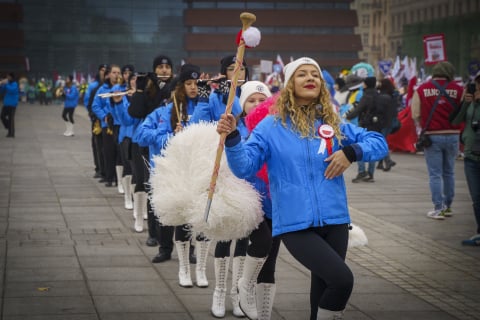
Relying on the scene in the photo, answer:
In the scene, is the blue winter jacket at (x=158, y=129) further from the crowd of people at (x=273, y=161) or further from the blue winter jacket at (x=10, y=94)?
the blue winter jacket at (x=10, y=94)

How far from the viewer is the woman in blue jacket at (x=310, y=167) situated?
15.9 feet

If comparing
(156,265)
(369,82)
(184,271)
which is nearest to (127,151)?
(156,265)

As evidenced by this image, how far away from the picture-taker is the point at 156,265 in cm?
843

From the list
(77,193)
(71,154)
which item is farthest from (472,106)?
(71,154)

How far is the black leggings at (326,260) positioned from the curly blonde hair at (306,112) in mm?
562

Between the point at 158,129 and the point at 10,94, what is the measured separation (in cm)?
2115

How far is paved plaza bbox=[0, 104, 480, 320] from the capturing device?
6.69 m

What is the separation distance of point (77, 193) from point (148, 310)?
7907 millimetres

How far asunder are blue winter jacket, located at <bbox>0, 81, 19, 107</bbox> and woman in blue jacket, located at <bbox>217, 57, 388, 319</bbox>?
2386 cm

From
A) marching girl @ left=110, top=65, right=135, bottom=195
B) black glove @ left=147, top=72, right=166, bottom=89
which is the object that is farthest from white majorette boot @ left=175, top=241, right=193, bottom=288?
marching girl @ left=110, top=65, right=135, bottom=195

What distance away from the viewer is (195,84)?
798 cm

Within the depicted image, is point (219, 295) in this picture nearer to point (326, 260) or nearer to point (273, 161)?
point (273, 161)

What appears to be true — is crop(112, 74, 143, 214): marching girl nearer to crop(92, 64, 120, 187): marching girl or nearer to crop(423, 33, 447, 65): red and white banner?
crop(92, 64, 120, 187): marching girl

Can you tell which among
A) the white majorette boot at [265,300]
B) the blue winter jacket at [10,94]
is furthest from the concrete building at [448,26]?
the white majorette boot at [265,300]
